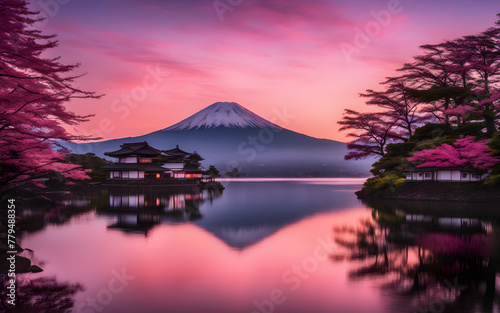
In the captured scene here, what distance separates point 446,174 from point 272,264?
28.2 meters

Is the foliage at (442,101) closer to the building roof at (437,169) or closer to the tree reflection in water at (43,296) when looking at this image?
the building roof at (437,169)

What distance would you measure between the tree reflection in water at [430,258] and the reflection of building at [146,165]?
40.3 m

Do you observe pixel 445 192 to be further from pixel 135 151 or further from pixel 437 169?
pixel 135 151

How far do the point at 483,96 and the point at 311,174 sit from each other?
492 ft

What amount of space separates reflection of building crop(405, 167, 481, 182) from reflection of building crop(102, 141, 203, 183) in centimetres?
3217

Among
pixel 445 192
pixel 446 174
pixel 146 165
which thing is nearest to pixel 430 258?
pixel 445 192

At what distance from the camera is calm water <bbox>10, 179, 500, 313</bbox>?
7.17 m

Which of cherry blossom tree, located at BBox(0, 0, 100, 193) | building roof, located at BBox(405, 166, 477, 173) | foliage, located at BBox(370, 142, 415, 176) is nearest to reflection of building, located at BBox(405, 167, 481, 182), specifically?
building roof, located at BBox(405, 166, 477, 173)

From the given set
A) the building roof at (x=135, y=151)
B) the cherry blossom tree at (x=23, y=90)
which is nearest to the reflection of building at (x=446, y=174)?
the cherry blossom tree at (x=23, y=90)

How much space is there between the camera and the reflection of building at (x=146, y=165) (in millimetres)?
A: 54334

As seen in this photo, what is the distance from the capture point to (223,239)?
14.8 metres

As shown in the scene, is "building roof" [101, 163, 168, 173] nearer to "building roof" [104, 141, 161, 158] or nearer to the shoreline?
"building roof" [104, 141, 161, 158]

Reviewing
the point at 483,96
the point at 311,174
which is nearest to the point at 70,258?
the point at 483,96

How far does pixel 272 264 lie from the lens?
34.5 feet
